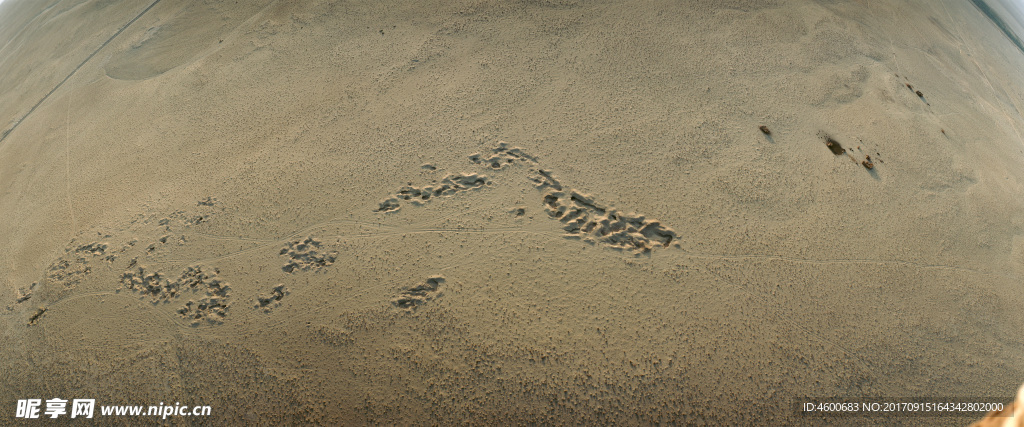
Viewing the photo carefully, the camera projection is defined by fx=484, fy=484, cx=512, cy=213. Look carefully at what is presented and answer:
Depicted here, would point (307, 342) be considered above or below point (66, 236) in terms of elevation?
below

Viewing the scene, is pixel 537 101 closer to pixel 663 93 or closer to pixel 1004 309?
pixel 663 93

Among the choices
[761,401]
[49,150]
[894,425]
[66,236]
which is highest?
[49,150]

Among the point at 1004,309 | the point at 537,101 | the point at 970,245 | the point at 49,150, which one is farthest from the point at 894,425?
the point at 49,150

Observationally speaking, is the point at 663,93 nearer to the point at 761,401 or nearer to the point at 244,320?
the point at 761,401

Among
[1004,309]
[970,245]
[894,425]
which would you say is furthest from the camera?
[970,245]

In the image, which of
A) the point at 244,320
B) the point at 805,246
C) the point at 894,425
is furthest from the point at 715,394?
the point at 244,320

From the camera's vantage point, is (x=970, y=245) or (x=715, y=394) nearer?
(x=715, y=394)

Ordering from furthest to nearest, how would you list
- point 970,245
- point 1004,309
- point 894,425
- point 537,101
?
point 537,101
point 970,245
point 1004,309
point 894,425
